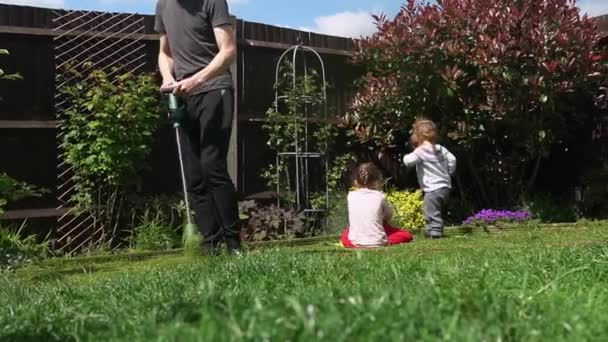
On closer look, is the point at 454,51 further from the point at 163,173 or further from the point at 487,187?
the point at 163,173

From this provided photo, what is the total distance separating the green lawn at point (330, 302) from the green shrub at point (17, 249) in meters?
1.53

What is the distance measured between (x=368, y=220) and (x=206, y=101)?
1.96 metres

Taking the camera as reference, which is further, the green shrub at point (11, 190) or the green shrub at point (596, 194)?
the green shrub at point (596, 194)

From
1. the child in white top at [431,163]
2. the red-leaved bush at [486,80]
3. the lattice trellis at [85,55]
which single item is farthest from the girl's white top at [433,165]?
the lattice trellis at [85,55]

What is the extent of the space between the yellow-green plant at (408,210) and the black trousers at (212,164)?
3864mm

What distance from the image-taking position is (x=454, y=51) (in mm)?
8859

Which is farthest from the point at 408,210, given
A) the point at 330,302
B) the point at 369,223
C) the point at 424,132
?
the point at 330,302

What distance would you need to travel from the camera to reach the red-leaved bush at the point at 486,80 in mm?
8648

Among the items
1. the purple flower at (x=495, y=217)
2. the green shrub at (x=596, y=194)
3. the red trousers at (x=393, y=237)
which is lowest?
the red trousers at (x=393, y=237)

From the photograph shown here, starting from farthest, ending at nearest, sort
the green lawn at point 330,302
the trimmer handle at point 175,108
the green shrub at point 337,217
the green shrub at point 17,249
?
the green shrub at point 337,217 < the green shrub at point 17,249 < the trimmer handle at point 175,108 < the green lawn at point 330,302

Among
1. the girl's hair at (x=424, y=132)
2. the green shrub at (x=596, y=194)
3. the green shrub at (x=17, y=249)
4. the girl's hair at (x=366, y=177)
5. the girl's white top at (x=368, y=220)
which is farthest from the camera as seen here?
the green shrub at (x=596, y=194)

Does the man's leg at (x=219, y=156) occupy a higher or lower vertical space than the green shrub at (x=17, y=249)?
higher

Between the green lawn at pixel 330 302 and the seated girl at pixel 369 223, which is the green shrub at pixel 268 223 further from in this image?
the green lawn at pixel 330 302

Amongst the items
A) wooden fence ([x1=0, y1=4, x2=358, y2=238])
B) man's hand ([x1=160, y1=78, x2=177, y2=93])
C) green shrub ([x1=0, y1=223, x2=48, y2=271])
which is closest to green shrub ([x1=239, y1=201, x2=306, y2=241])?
wooden fence ([x1=0, y1=4, x2=358, y2=238])
